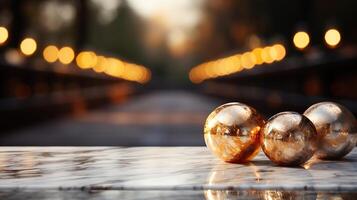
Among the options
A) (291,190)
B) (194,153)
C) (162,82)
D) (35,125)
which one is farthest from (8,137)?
(162,82)

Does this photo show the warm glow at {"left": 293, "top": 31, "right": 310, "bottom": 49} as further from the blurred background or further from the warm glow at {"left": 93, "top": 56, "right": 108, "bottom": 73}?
the warm glow at {"left": 93, "top": 56, "right": 108, "bottom": 73}

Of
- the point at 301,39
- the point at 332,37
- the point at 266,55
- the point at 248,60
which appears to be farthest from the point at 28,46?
the point at 248,60

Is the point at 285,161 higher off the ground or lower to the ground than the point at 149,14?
lower

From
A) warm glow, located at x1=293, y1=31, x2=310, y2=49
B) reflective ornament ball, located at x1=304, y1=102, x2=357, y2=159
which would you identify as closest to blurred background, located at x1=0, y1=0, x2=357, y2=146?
warm glow, located at x1=293, y1=31, x2=310, y2=49

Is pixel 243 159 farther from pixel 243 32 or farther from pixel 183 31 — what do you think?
pixel 183 31

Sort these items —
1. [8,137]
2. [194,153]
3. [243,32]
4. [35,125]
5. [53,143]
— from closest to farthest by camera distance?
[194,153]
[53,143]
[8,137]
[35,125]
[243,32]

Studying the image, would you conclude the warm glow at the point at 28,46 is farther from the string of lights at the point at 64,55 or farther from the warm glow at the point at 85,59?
the warm glow at the point at 85,59
